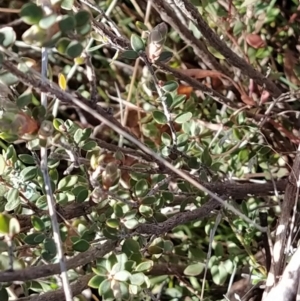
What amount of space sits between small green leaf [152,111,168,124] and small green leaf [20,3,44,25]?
A: 0.32 meters

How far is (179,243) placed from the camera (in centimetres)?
128

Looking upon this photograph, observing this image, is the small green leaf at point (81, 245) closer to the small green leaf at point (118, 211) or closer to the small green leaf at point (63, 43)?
the small green leaf at point (118, 211)

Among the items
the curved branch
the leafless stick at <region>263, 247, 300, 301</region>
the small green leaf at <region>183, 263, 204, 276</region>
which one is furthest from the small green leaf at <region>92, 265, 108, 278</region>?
the small green leaf at <region>183, 263, 204, 276</region>

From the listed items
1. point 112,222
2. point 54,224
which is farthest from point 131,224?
point 54,224

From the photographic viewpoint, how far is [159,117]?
89 centimetres

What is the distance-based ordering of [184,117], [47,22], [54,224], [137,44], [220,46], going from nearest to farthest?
[47,22], [54,224], [137,44], [184,117], [220,46]

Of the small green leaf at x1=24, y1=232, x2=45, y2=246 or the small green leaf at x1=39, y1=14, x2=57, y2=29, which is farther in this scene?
the small green leaf at x1=24, y1=232, x2=45, y2=246

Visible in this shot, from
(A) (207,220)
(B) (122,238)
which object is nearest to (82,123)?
(A) (207,220)

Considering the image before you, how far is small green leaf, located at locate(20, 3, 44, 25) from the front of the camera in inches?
23.3

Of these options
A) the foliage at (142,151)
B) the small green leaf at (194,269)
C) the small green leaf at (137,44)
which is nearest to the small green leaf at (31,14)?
the foliage at (142,151)

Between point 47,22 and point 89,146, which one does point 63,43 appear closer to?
point 47,22

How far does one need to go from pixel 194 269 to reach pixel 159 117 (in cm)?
34

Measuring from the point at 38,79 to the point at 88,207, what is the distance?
0.24 meters

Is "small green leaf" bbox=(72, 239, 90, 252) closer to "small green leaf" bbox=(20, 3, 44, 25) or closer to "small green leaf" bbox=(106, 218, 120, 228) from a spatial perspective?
"small green leaf" bbox=(106, 218, 120, 228)
